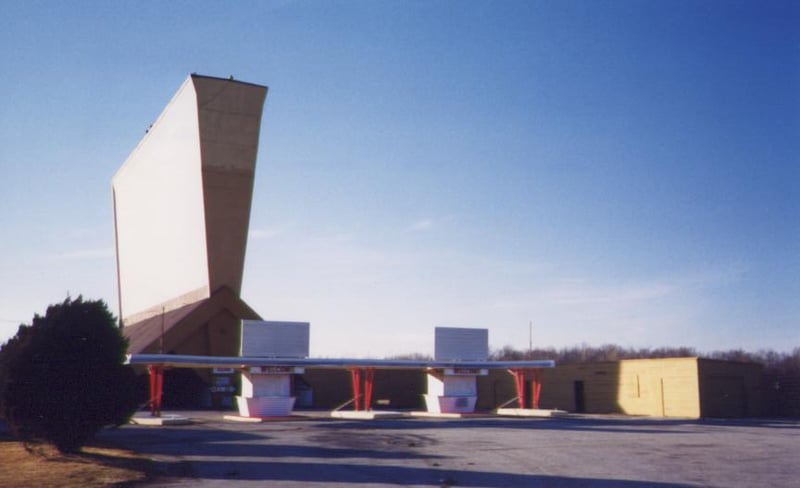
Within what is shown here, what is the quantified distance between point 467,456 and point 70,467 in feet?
29.3

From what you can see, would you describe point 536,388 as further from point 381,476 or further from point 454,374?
point 381,476

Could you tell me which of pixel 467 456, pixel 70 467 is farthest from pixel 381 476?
pixel 70 467

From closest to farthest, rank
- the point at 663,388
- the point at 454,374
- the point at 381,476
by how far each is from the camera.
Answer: the point at 381,476
the point at 454,374
the point at 663,388

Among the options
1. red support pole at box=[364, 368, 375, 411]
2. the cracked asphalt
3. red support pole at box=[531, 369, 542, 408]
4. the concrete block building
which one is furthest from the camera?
red support pole at box=[531, 369, 542, 408]

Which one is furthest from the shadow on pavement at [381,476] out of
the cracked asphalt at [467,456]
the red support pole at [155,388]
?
the red support pole at [155,388]

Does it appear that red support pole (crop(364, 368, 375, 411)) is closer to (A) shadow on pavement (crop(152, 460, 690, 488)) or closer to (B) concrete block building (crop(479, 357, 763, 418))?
(B) concrete block building (crop(479, 357, 763, 418))

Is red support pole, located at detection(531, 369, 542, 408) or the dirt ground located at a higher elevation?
the dirt ground

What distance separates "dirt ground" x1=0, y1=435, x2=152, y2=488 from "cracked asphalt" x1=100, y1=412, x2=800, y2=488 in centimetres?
64

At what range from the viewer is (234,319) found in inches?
2076

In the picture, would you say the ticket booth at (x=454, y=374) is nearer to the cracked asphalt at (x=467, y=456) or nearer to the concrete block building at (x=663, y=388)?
the concrete block building at (x=663, y=388)

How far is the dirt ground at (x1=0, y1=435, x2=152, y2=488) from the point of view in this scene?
46.7 ft

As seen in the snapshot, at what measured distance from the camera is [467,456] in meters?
19.0

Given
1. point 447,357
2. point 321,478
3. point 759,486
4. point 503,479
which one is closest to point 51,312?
point 321,478

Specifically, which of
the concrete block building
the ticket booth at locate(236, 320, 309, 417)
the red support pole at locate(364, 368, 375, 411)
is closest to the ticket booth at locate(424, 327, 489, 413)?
the red support pole at locate(364, 368, 375, 411)
